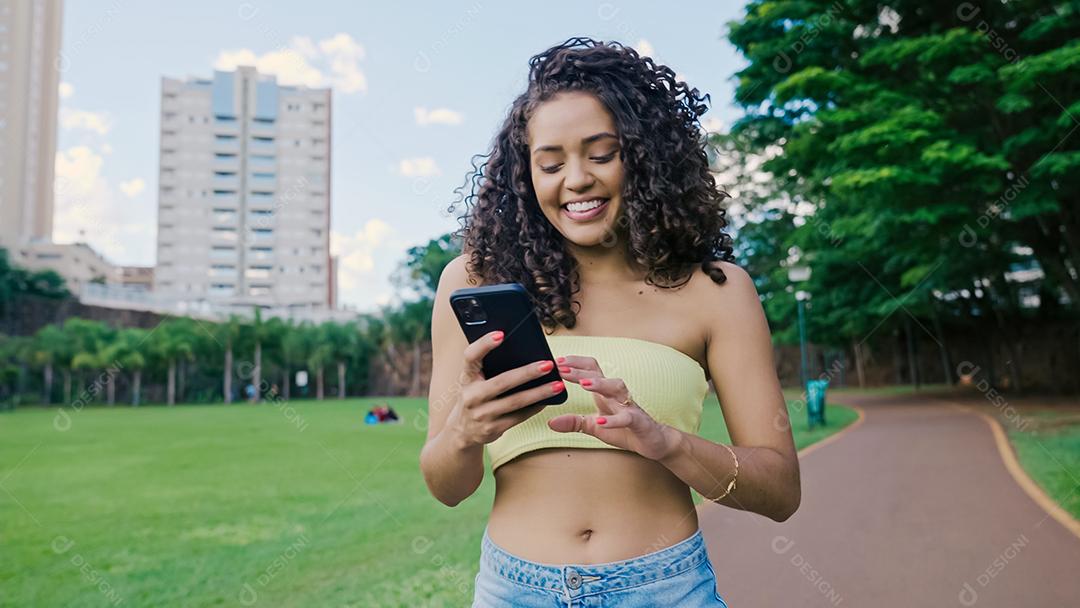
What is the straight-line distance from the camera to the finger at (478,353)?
4.21 ft

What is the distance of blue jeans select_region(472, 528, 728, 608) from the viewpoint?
4.67 ft

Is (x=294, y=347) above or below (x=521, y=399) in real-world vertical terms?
below

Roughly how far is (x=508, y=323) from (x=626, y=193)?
18.4 inches

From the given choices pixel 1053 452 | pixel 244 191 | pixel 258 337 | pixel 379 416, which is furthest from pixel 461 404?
pixel 244 191

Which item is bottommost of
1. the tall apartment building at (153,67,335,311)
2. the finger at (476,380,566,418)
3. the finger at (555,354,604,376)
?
the finger at (476,380,566,418)

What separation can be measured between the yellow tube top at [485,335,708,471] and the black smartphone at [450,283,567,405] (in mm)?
186

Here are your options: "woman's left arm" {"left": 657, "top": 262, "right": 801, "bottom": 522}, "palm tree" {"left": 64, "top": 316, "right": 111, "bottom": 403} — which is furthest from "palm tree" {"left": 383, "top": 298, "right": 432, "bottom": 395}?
"woman's left arm" {"left": 657, "top": 262, "right": 801, "bottom": 522}

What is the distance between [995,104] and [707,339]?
51.2 feet

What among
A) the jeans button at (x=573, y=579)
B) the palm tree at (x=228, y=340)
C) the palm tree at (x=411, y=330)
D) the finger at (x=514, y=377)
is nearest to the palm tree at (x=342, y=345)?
the palm tree at (x=411, y=330)

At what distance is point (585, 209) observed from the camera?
163 cm

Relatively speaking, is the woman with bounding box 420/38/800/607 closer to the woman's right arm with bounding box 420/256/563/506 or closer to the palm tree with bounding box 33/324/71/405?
the woman's right arm with bounding box 420/256/563/506

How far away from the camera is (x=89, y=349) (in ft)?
149

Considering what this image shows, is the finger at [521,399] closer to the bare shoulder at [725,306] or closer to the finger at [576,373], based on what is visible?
the finger at [576,373]

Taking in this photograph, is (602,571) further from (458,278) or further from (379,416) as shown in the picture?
(379,416)
